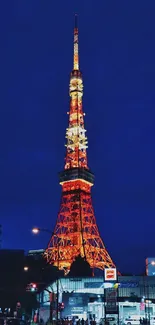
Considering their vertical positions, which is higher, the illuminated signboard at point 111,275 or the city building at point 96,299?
the illuminated signboard at point 111,275

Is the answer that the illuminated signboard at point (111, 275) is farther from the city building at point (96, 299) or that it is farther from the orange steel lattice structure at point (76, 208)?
the orange steel lattice structure at point (76, 208)

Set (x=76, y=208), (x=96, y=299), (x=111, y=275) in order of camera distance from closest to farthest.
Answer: (x=111, y=275) → (x=96, y=299) → (x=76, y=208)

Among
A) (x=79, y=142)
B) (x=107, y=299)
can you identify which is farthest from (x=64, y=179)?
(x=107, y=299)

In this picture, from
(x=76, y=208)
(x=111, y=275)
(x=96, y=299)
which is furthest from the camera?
(x=76, y=208)

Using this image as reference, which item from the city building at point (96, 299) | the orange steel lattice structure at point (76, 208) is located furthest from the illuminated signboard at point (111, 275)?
the orange steel lattice structure at point (76, 208)

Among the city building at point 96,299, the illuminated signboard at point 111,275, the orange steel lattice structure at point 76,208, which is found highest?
the orange steel lattice structure at point 76,208

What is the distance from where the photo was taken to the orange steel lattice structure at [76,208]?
283ft

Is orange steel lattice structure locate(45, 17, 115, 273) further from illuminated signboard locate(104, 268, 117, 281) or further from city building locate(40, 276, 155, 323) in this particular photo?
illuminated signboard locate(104, 268, 117, 281)

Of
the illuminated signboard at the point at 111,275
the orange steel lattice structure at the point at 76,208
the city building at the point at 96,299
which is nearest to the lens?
the illuminated signboard at the point at 111,275

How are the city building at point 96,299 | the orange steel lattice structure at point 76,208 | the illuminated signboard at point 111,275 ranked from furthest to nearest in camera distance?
the orange steel lattice structure at point 76,208
the city building at point 96,299
the illuminated signboard at point 111,275

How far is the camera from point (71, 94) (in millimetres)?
104062

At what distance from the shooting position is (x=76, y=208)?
89.1 m

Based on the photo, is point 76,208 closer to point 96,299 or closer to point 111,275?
point 96,299

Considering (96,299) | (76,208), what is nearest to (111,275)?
(96,299)
